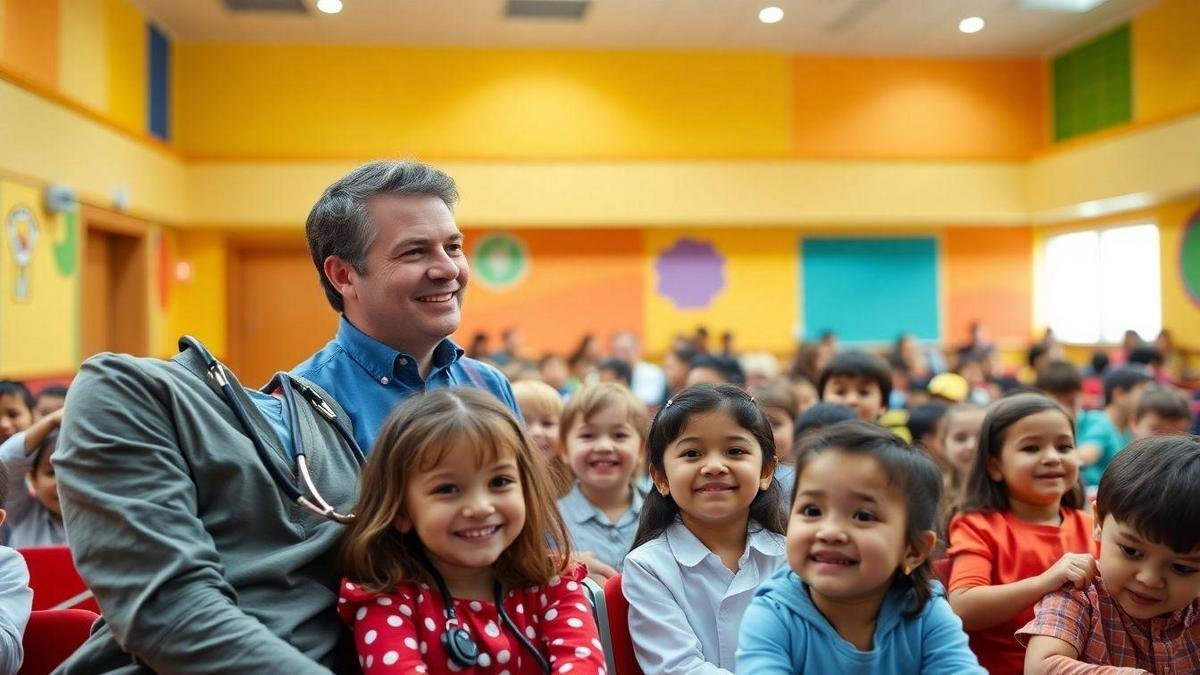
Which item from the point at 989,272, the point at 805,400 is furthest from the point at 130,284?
the point at 989,272

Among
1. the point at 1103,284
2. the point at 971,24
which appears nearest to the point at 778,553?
the point at 971,24

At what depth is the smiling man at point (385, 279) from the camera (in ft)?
6.29

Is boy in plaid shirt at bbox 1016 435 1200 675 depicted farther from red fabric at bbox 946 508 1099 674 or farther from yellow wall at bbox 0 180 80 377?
yellow wall at bbox 0 180 80 377

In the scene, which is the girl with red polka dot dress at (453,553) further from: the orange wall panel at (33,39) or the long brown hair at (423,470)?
the orange wall panel at (33,39)

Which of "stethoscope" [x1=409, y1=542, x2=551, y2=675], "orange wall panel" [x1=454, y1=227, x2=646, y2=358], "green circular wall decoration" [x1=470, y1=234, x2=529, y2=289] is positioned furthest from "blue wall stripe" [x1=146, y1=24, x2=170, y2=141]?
"stethoscope" [x1=409, y1=542, x2=551, y2=675]

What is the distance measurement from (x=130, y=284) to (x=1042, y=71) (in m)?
9.98

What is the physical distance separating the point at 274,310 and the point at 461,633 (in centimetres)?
981

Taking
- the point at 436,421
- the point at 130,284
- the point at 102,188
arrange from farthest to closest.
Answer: the point at 130,284 < the point at 102,188 < the point at 436,421

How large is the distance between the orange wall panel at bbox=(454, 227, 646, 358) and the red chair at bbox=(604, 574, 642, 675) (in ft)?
29.0

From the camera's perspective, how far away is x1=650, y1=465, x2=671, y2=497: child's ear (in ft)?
6.84

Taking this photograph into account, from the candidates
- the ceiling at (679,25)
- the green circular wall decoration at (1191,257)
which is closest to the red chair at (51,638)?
the ceiling at (679,25)

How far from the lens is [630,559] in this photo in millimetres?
1973

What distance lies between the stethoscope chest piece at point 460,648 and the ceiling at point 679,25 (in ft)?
28.3

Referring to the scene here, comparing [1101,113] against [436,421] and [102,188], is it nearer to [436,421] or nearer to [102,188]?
[102,188]
